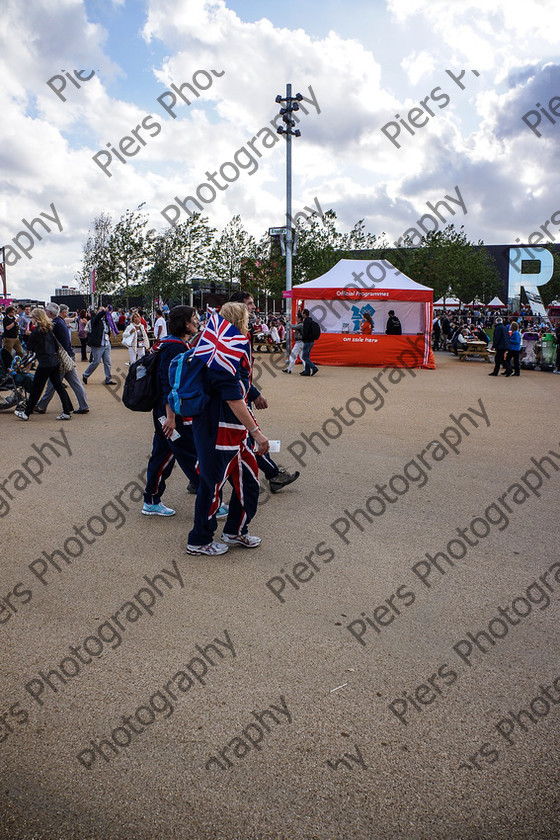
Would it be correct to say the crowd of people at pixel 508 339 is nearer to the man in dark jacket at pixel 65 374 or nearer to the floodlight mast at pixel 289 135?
the floodlight mast at pixel 289 135

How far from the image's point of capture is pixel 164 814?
2287 mm

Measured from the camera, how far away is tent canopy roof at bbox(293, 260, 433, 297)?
1958cm

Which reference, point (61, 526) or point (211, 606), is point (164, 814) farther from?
point (61, 526)

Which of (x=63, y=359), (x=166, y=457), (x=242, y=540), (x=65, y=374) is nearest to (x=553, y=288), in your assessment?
(x=65, y=374)

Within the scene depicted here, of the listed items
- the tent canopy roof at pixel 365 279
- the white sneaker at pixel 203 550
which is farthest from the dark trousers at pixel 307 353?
the white sneaker at pixel 203 550

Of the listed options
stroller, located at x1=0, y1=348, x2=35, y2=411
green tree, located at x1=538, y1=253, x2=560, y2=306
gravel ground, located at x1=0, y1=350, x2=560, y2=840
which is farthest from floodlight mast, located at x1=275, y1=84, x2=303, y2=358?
green tree, located at x1=538, y1=253, x2=560, y2=306

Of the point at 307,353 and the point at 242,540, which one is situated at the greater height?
the point at 307,353

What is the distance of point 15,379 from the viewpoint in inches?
419

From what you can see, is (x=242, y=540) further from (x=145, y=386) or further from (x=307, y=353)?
(x=307, y=353)

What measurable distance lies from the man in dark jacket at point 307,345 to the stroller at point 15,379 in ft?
25.6

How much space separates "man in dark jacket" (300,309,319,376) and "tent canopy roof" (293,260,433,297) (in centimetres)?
269

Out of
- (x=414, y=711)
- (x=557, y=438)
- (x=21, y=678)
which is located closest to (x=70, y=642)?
(x=21, y=678)

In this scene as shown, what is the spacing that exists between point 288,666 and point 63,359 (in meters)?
7.48

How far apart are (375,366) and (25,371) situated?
39.3 ft
